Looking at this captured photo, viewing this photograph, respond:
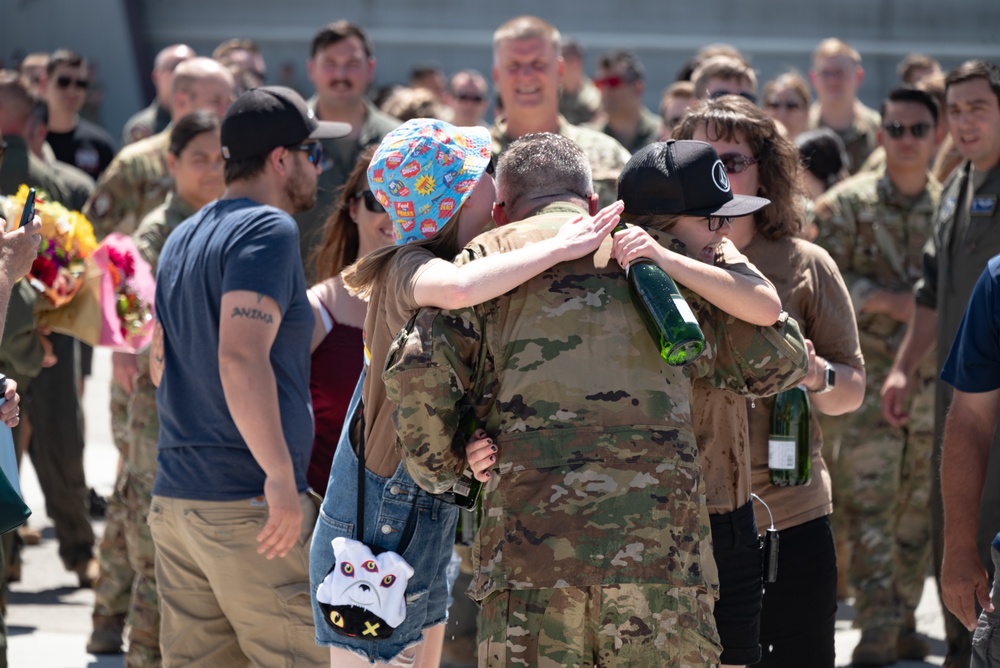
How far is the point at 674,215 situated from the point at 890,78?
19408mm

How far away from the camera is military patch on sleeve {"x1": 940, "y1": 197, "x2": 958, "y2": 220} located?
557 cm

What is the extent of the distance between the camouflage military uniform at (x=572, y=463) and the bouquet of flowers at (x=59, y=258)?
9.24 feet

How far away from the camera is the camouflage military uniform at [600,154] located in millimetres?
5277

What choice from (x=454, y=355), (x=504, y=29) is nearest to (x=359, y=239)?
(x=454, y=355)

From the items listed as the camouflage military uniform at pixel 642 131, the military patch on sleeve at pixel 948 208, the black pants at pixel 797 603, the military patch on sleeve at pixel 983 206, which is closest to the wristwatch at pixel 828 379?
the black pants at pixel 797 603

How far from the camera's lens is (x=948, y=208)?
5.62m

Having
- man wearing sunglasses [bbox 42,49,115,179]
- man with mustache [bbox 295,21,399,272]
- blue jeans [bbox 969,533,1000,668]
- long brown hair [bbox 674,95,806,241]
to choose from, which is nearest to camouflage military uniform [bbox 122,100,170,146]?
man wearing sunglasses [bbox 42,49,115,179]

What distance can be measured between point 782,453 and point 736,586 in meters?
0.48

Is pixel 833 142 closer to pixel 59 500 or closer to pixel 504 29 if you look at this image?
pixel 504 29

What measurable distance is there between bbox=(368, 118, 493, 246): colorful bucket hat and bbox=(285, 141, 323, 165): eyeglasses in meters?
0.97

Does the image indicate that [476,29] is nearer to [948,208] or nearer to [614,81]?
[614,81]

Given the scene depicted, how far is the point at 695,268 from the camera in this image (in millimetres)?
2883

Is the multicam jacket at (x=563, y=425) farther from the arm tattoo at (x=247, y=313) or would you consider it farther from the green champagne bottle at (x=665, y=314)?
the arm tattoo at (x=247, y=313)

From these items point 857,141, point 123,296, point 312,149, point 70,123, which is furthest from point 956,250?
point 70,123
